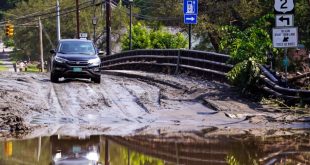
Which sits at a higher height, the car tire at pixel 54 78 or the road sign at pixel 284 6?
the road sign at pixel 284 6

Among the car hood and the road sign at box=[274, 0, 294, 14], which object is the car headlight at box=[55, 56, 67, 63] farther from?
the road sign at box=[274, 0, 294, 14]

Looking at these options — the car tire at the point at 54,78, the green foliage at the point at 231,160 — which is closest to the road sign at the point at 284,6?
the green foliage at the point at 231,160

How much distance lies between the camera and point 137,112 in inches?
610

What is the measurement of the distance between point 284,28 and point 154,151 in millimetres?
6869

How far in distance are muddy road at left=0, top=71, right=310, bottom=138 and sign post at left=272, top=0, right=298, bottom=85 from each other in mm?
1732

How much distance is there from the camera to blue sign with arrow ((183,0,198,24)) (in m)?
24.9

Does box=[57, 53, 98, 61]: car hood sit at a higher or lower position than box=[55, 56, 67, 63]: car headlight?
higher

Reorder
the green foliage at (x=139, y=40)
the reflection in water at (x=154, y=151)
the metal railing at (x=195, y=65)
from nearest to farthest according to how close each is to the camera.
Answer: the reflection in water at (x=154, y=151) < the metal railing at (x=195, y=65) < the green foliage at (x=139, y=40)

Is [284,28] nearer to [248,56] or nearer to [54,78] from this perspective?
[248,56]

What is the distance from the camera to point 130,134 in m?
12.4

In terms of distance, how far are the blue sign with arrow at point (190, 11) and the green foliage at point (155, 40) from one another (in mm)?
14954

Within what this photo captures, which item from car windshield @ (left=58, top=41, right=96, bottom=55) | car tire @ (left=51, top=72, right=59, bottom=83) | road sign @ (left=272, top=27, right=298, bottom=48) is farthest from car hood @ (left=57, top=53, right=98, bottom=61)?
road sign @ (left=272, top=27, right=298, bottom=48)

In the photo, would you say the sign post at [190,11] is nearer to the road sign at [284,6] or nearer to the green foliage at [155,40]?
the road sign at [284,6]

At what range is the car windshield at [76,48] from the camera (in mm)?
23888
